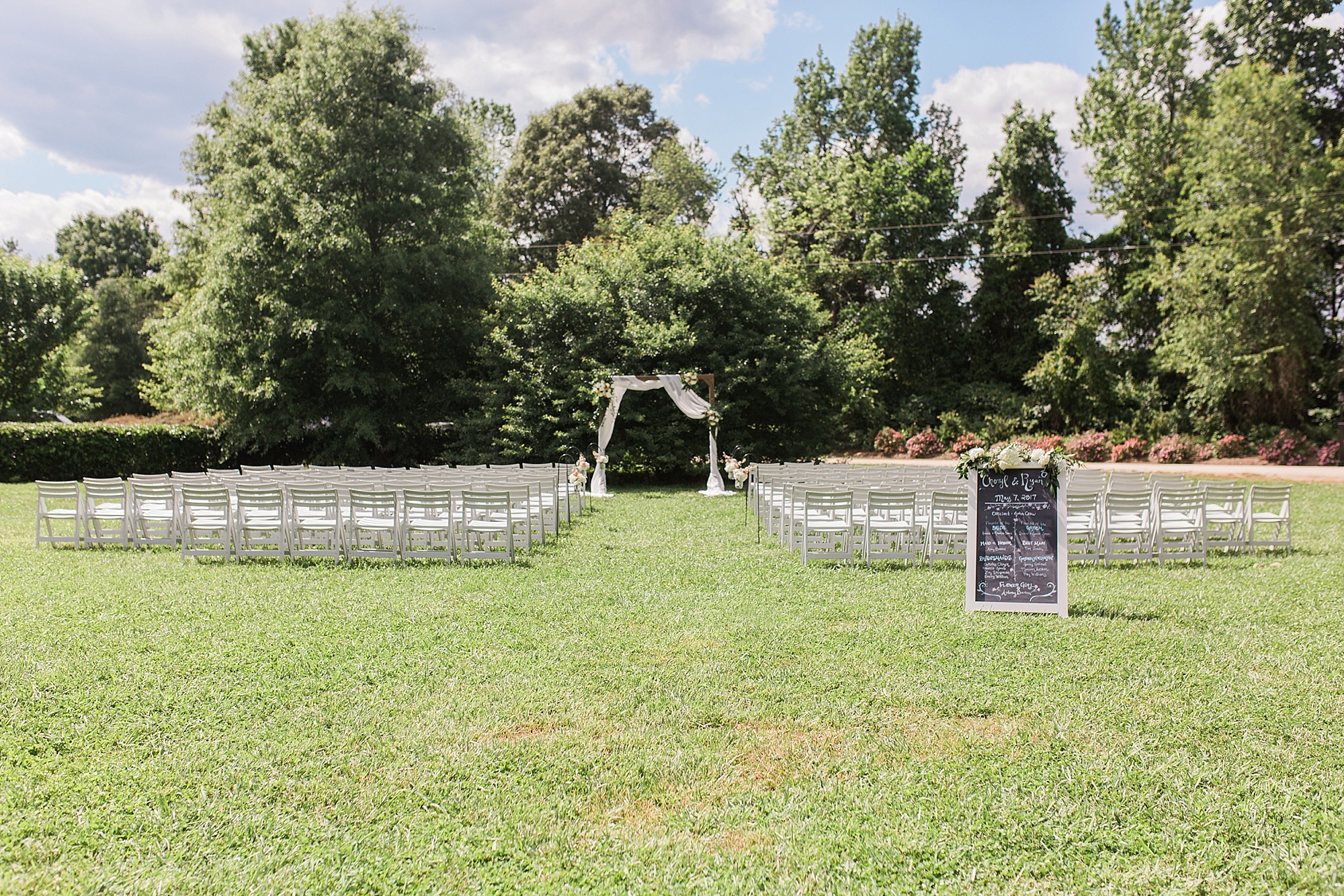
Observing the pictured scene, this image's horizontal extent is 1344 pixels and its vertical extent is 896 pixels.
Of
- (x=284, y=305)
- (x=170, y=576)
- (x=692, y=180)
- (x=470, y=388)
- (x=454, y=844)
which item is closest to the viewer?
(x=454, y=844)

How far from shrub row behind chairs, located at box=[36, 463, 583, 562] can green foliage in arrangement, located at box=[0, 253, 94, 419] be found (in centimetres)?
2388

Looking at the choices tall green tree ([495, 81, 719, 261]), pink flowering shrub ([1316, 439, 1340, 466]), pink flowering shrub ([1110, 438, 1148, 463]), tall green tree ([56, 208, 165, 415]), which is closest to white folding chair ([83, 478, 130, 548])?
pink flowering shrub ([1110, 438, 1148, 463])

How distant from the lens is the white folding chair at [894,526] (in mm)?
9453

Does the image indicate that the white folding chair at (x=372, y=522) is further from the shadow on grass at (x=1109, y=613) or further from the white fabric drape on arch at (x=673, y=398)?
the white fabric drape on arch at (x=673, y=398)

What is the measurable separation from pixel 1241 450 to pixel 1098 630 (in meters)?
24.5

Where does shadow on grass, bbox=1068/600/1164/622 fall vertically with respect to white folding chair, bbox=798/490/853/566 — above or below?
below

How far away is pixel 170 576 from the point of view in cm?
893

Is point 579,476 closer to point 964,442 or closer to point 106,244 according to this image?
point 964,442

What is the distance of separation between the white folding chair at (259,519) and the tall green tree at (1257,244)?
26295 mm

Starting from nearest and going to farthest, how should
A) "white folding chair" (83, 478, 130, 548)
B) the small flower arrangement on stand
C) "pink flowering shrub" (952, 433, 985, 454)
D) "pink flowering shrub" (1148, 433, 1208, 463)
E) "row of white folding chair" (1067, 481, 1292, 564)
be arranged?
"row of white folding chair" (1067, 481, 1292, 564) → "white folding chair" (83, 478, 130, 548) → the small flower arrangement on stand → "pink flowering shrub" (1148, 433, 1208, 463) → "pink flowering shrub" (952, 433, 985, 454)

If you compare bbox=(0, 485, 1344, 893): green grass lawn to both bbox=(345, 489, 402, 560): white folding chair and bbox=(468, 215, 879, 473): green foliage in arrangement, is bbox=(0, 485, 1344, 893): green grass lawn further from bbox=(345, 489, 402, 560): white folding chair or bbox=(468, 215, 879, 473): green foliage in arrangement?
bbox=(468, 215, 879, 473): green foliage in arrangement

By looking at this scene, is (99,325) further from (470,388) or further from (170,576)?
(170,576)

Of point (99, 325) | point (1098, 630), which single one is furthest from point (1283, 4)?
point (99, 325)

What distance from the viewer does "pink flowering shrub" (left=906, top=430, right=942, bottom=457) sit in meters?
Answer: 32.3
